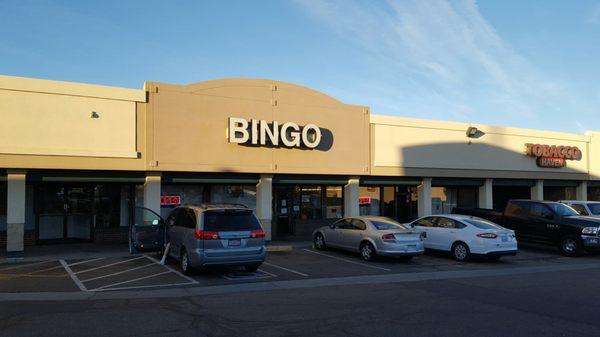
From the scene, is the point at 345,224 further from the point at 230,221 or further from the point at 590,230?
the point at 590,230

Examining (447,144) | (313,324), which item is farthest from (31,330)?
(447,144)

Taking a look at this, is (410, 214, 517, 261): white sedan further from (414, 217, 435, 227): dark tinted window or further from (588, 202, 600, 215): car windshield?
(588, 202, 600, 215): car windshield

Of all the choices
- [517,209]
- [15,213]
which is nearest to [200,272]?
[15,213]

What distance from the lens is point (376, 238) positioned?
16000mm

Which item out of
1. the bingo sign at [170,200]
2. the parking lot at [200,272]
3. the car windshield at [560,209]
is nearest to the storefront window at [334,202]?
the parking lot at [200,272]

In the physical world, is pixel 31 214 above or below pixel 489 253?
above

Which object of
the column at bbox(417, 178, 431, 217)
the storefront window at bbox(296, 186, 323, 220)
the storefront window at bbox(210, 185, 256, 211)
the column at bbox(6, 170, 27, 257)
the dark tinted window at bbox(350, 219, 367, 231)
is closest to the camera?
the column at bbox(6, 170, 27, 257)

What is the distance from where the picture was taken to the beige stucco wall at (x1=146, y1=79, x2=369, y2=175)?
18.5 m

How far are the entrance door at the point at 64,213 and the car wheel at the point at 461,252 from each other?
43.2 feet

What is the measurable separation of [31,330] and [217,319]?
9.07 feet

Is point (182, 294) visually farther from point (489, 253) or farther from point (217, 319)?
point (489, 253)

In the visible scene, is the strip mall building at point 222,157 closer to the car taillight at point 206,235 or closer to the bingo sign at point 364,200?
the bingo sign at point 364,200

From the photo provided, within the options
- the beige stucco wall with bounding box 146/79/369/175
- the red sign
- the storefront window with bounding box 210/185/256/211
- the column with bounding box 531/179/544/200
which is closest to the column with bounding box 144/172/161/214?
the beige stucco wall with bounding box 146/79/369/175

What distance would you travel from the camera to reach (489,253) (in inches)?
649
